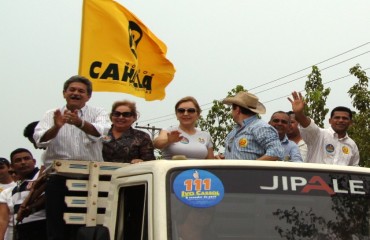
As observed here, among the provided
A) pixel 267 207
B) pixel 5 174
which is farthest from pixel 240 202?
pixel 5 174

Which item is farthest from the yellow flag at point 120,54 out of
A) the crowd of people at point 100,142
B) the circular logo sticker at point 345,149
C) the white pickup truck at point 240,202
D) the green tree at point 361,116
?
the green tree at point 361,116

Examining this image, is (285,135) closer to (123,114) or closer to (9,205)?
(123,114)

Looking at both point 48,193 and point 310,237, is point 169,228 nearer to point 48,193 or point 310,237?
point 310,237

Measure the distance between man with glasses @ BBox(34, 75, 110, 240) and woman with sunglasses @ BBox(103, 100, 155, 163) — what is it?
0.20 meters

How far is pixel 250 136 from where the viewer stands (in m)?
5.55

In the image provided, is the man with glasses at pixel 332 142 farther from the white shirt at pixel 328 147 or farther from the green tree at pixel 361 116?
the green tree at pixel 361 116

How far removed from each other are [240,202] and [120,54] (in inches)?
231

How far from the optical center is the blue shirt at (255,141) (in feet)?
17.8

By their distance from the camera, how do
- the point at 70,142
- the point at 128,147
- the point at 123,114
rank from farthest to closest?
the point at 123,114
the point at 128,147
the point at 70,142

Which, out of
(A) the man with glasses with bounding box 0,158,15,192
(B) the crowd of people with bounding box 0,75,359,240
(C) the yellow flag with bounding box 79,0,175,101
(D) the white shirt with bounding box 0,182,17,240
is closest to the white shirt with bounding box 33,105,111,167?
(B) the crowd of people with bounding box 0,75,359,240

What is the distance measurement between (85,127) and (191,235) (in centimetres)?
201

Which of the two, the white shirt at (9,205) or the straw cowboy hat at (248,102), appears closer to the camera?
the straw cowboy hat at (248,102)

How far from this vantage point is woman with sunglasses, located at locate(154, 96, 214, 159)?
20.1ft

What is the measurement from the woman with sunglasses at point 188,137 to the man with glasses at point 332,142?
126 cm
